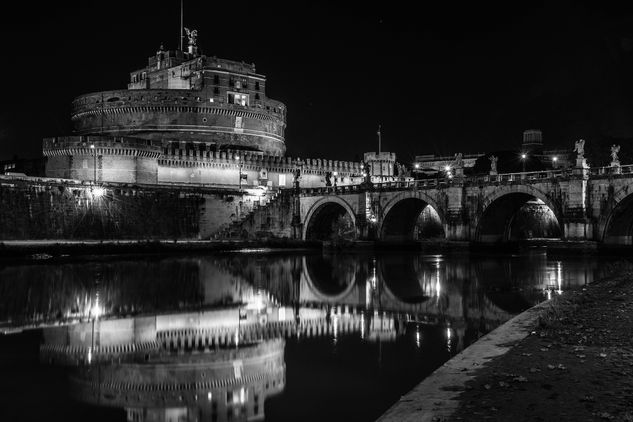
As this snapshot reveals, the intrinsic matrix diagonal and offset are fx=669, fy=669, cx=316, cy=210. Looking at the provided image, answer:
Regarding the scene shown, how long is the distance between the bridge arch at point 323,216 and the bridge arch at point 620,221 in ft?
84.8

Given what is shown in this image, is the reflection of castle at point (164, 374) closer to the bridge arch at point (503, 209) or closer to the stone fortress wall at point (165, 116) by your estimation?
the bridge arch at point (503, 209)

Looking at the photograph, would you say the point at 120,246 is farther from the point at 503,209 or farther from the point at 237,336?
the point at 237,336

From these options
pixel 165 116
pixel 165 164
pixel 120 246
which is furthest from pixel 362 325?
pixel 165 116

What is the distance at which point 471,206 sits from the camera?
54.0 metres

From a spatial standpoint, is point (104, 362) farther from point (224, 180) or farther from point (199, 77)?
point (199, 77)

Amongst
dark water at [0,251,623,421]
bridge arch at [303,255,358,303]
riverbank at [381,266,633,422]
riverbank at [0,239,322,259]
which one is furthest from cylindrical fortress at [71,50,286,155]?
riverbank at [381,266,633,422]

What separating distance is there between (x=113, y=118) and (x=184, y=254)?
32.0m

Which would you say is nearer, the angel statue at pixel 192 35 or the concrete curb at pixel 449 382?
the concrete curb at pixel 449 382

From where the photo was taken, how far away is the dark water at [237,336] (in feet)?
40.2

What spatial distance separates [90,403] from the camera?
12.2m

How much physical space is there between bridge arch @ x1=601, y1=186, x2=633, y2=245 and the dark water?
26.9 ft

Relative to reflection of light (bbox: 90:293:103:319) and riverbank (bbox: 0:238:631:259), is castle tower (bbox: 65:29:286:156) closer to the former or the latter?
riverbank (bbox: 0:238:631:259)

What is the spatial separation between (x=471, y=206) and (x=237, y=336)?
127ft

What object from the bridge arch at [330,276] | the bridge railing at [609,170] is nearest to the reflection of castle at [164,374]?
the bridge arch at [330,276]
